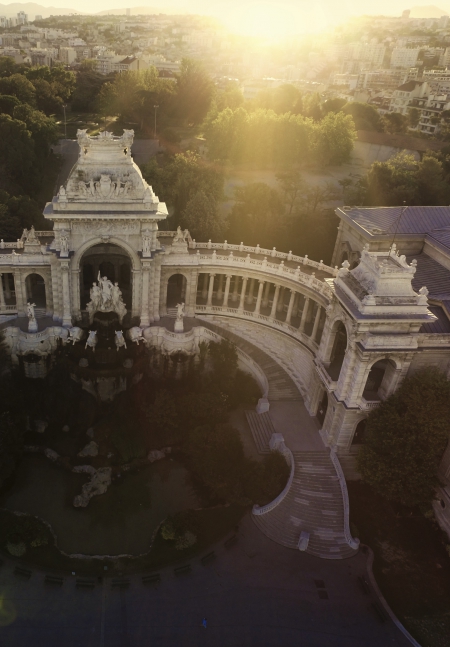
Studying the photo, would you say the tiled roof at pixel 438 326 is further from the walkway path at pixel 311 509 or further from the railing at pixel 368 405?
the walkway path at pixel 311 509

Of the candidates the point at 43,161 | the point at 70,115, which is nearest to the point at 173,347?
the point at 43,161

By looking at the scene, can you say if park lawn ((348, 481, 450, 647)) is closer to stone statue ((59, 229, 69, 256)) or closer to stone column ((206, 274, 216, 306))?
stone column ((206, 274, 216, 306))

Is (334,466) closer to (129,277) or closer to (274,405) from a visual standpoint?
(274,405)

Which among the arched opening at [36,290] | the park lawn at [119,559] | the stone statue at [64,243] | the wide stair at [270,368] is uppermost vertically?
the stone statue at [64,243]

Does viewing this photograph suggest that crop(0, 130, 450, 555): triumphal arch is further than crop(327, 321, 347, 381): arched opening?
No

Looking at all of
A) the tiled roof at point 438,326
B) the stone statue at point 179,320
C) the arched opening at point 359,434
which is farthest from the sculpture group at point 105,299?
the tiled roof at point 438,326

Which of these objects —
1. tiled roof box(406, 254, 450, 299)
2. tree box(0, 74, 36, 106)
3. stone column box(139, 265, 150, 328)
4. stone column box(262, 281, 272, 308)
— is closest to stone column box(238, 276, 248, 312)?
stone column box(262, 281, 272, 308)
